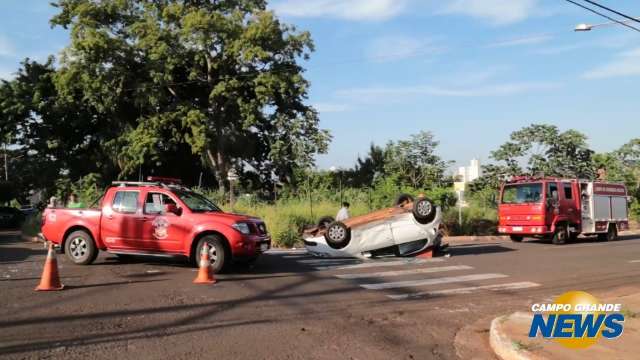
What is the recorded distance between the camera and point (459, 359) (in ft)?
20.8

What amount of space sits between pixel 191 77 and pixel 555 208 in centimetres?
2275

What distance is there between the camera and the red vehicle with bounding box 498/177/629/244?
69.7 ft

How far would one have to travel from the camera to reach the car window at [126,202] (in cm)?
1246

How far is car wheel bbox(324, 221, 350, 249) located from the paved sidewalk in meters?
7.80

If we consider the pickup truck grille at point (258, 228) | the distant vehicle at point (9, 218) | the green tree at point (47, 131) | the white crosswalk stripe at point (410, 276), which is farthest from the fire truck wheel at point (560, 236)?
the distant vehicle at point (9, 218)

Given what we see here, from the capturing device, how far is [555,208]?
21469 mm

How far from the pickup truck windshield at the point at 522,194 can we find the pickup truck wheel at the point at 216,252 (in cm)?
1377

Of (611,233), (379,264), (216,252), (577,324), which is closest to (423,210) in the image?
(379,264)

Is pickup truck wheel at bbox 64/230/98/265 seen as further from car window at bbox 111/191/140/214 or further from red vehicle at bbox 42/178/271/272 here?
car window at bbox 111/191/140/214

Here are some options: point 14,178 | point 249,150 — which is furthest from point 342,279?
point 14,178

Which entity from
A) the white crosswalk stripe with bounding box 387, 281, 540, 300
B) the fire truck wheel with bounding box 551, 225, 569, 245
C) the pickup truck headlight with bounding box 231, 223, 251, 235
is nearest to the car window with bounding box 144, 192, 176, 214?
the pickup truck headlight with bounding box 231, 223, 251, 235

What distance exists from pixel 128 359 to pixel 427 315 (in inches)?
171

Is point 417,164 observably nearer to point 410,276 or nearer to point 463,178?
Answer: point 463,178

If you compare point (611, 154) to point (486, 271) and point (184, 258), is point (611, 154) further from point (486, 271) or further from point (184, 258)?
point (184, 258)
